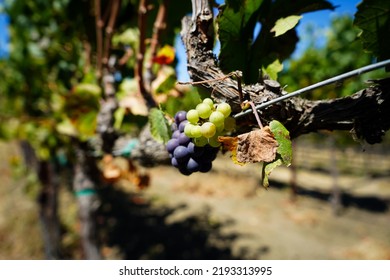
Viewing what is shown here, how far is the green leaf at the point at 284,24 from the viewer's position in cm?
106

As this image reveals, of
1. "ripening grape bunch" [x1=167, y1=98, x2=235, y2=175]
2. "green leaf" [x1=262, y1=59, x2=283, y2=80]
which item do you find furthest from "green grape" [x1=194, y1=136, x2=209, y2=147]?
"green leaf" [x1=262, y1=59, x2=283, y2=80]

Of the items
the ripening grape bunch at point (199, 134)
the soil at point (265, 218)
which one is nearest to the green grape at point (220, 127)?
the ripening grape bunch at point (199, 134)

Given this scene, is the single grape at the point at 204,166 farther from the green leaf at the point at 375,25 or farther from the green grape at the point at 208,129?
the green leaf at the point at 375,25

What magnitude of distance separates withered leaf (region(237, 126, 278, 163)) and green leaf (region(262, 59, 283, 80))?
0.41 meters

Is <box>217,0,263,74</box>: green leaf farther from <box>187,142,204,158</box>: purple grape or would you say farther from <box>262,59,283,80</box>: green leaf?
<box>187,142,204,158</box>: purple grape

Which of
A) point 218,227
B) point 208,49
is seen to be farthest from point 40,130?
point 218,227

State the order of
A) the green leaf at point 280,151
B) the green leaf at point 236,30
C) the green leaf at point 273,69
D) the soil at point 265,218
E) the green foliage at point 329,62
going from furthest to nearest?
the green foliage at point 329,62 → the soil at point 265,218 → the green leaf at point 273,69 → the green leaf at point 236,30 → the green leaf at point 280,151

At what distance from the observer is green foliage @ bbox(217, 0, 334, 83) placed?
1018 millimetres

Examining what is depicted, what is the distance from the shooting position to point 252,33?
1136mm

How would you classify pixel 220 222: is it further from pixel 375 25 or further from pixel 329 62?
pixel 375 25

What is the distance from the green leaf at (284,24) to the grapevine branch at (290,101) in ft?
0.75

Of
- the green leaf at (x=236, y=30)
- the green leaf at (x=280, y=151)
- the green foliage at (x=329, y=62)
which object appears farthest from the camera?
the green foliage at (x=329, y=62)

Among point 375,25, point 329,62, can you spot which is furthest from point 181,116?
point 329,62

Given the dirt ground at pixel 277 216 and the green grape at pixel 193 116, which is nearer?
the green grape at pixel 193 116
